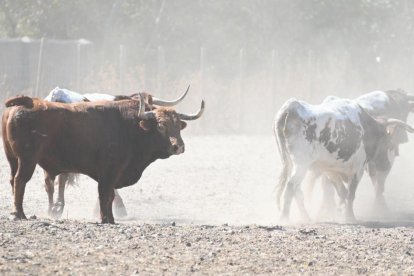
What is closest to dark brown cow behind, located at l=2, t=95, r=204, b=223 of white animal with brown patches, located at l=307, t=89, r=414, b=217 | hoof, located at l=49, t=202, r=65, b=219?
hoof, located at l=49, t=202, r=65, b=219

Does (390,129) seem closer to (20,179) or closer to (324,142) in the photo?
(324,142)

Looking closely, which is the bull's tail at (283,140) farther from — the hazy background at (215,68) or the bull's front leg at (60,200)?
the bull's front leg at (60,200)

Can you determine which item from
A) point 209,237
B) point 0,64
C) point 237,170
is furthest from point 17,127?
point 0,64

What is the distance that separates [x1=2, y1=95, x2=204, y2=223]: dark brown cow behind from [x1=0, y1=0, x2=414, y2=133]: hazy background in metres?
13.0

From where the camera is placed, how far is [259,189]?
1653 cm

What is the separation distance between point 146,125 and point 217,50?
22.3m

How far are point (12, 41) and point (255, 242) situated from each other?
1711 cm

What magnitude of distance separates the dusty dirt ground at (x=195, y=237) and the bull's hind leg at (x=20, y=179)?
0.59ft

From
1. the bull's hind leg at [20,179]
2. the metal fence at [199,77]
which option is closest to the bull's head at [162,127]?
the bull's hind leg at [20,179]

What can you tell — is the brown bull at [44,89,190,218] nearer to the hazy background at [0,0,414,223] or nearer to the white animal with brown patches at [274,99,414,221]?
the hazy background at [0,0,414,223]

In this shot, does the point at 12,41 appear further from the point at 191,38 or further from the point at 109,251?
the point at 109,251

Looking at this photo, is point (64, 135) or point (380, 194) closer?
point (64, 135)

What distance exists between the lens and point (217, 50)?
3362cm

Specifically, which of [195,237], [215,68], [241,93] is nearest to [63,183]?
[195,237]
